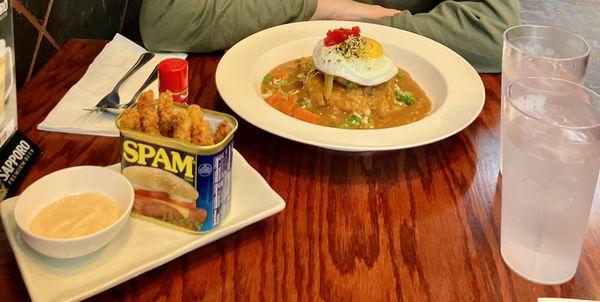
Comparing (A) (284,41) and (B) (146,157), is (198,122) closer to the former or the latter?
(B) (146,157)

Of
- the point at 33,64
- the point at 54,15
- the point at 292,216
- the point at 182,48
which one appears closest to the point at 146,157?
the point at 292,216

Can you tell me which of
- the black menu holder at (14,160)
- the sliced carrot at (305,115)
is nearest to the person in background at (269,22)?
the sliced carrot at (305,115)

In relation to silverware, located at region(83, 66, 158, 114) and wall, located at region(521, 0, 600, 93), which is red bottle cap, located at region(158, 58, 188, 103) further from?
wall, located at region(521, 0, 600, 93)

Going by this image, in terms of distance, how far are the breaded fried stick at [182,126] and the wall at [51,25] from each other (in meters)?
0.99

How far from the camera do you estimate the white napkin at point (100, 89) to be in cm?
132

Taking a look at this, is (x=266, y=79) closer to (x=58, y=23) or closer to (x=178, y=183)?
(x=178, y=183)

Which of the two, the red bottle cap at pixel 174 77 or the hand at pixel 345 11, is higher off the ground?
the red bottle cap at pixel 174 77

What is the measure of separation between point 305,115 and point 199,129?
0.56m

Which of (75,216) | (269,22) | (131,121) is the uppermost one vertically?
(131,121)

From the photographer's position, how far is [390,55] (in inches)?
67.9

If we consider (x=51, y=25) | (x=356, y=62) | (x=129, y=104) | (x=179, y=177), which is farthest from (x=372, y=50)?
(x=51, y=25)

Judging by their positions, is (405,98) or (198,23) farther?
(198,23)

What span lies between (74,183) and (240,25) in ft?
3.08

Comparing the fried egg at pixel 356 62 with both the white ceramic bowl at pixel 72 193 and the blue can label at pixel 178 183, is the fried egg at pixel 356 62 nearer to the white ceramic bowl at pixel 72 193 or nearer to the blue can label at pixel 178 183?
the blue can label at pixel 178 183
